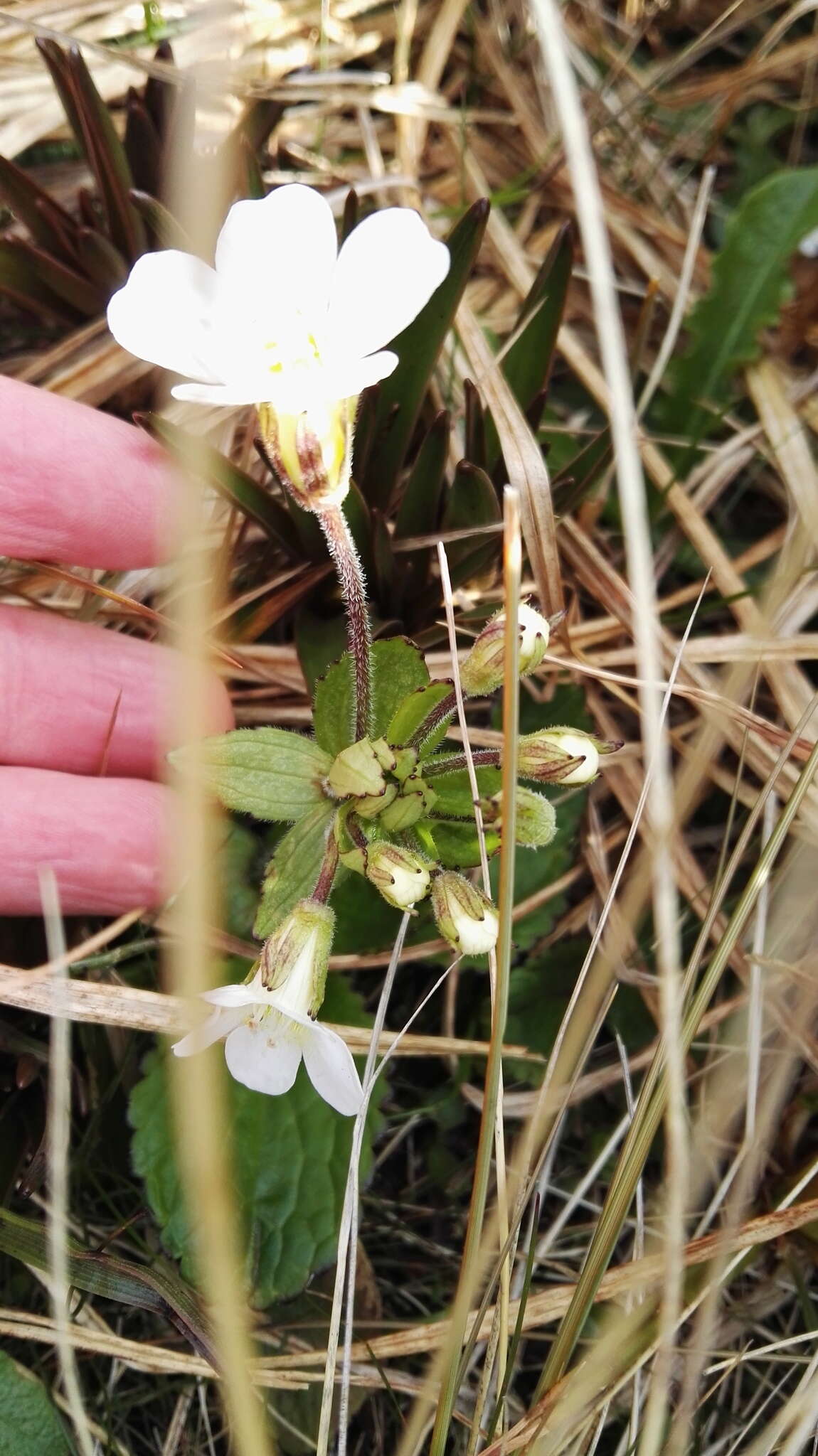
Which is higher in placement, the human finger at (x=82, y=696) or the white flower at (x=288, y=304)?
the white flower at (x=288, y=304)

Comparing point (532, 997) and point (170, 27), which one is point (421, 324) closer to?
point (170, 27)

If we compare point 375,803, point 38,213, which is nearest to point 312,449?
point 375,803

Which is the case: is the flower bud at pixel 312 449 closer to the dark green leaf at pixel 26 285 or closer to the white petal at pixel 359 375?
the white petal at pixel 359 375

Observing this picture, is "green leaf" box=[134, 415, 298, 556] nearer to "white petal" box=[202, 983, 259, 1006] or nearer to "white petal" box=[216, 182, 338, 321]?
"white petal" box=[216, 182, 338, 321]

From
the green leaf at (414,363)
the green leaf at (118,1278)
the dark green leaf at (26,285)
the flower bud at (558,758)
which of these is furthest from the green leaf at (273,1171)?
the dark green leaf at (26,285)

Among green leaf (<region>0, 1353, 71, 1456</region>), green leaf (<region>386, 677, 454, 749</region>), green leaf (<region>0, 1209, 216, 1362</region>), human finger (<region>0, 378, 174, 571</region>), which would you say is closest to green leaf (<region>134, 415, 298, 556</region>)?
human finger (<region>0, 378, 174, 571</region>)

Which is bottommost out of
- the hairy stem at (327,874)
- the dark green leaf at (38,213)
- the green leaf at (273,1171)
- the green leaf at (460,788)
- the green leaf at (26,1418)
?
the green leaf at (26,1418)
